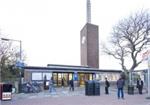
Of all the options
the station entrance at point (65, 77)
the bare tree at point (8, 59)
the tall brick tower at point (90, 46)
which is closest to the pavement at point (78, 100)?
the bare tree at point (8, 59)

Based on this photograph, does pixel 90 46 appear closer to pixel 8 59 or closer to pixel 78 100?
pixel 8 59

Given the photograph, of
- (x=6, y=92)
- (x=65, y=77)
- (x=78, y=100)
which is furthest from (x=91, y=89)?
(x=65, y=77)

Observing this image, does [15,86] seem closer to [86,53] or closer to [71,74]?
[71,74]

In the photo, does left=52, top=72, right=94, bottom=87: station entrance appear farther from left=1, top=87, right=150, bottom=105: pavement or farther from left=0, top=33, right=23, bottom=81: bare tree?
left=1, top=87, right=150, bottom=105: pavement

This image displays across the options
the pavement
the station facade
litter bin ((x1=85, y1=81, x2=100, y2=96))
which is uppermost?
the station facade

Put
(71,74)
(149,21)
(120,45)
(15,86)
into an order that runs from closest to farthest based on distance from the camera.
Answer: (15,86)
(149,21)
(120,45)
(71,74)

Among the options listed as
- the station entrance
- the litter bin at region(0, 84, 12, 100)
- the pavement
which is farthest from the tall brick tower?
the litter bin at region(0, 84, 12, 100)

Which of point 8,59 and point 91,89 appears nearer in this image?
point 91,89

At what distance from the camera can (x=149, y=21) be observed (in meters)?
50.3

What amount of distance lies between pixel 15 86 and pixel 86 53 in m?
44.3

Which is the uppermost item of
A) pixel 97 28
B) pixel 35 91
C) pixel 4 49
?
pixel 97 28

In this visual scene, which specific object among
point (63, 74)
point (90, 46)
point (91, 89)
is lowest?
point (91, 89)

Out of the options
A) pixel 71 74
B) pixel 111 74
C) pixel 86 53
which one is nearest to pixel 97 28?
pixel 86 53

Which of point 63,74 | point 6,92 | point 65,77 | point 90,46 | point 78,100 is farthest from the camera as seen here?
point 90,46
